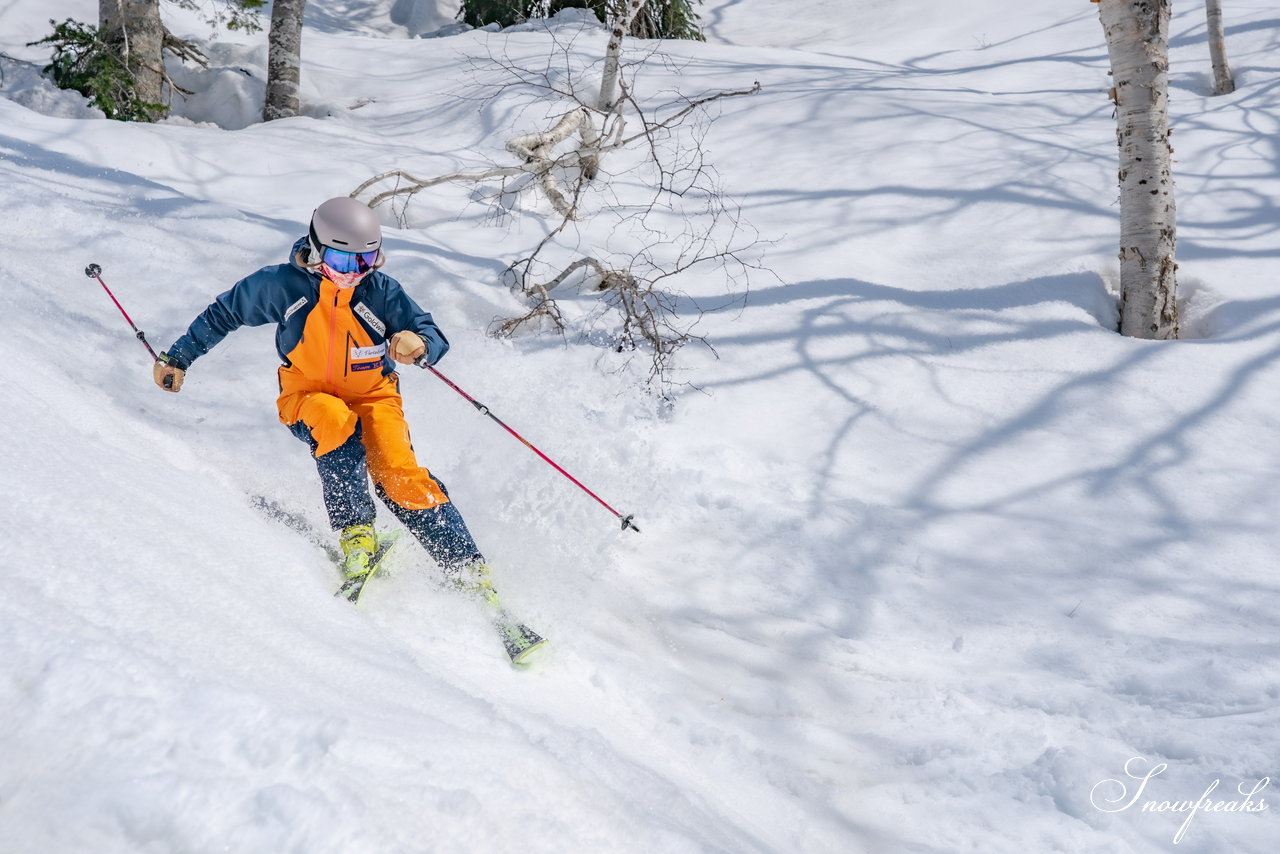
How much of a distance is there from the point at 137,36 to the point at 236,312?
23.5 feet

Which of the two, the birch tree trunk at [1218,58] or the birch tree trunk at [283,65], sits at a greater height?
the birch tree trunk at [1218,58]

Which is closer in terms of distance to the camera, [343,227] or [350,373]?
[343,227]

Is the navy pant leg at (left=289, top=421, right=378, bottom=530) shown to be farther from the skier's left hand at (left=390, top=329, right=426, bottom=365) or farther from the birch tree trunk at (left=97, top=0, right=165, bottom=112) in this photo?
the birch tree trunk at (left=97, top=0, right=165, bottom=112)

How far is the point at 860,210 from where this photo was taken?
655 centimetres

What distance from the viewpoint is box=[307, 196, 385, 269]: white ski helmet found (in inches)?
123

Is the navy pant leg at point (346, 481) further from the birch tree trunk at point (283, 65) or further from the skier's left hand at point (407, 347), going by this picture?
the birch tree trunk at point (283, 65)

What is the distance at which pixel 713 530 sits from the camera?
163 inches

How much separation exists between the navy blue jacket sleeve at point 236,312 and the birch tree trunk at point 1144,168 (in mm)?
4854

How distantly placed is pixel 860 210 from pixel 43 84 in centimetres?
825

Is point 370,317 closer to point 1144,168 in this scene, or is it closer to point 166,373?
point 166,373

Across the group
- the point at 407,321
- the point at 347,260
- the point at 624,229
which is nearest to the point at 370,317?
the point at 407,321

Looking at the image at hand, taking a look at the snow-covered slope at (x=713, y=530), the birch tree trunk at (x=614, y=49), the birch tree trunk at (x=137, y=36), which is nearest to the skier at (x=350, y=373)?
the snow-covered slope at (x=713, y=530)

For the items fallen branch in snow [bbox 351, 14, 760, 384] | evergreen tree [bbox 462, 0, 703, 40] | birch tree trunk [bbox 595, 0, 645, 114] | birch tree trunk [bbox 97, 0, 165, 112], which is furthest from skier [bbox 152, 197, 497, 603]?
evergreen tree [bbox 462, 0, 703, 40]

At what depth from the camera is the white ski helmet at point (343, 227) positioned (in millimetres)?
3113
